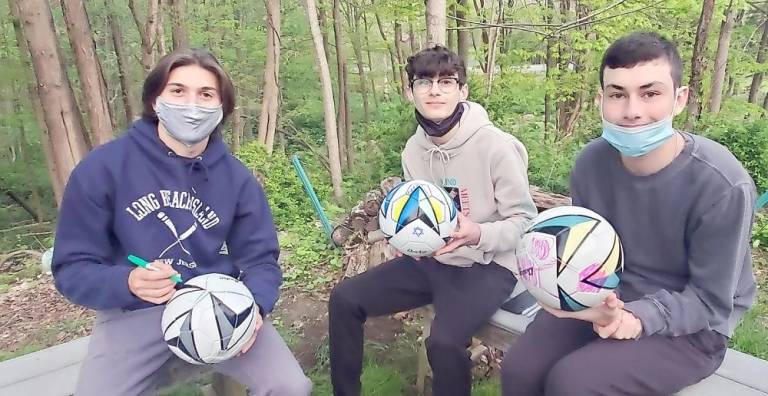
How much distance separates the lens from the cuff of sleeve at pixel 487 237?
2777 millimetres

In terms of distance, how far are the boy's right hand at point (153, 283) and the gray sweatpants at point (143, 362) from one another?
204mm

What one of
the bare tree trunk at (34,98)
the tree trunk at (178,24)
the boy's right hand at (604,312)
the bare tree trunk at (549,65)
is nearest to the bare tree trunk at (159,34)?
the tree trunk at (178,24)

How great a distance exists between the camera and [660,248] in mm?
2248

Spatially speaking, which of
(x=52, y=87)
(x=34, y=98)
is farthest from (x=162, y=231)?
(x=34, y=98)

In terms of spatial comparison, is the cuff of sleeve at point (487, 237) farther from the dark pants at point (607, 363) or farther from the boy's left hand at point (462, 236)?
the dark pants at point (607, 363)

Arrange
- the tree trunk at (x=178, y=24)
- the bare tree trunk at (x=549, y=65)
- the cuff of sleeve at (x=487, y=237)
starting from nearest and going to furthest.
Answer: the cuff of sleeve at (x=487, y=237) < the bare tree trunk at (x=549, y=65) < the tree trunk at (x=178, y=24)

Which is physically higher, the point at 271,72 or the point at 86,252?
the point at 271,72

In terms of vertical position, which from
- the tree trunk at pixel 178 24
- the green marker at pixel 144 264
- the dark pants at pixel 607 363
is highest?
the tree trunk at pixel 178 24

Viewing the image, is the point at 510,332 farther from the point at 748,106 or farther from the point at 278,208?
the point at 748,106

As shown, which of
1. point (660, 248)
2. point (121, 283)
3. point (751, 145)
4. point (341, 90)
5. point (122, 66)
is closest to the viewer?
point (660, 248)

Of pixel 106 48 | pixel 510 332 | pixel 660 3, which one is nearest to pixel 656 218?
pixel 510 332

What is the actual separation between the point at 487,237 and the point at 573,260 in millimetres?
771

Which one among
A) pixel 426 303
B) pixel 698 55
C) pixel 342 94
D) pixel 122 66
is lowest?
pixel 426 303

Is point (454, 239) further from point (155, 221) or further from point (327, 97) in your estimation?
point (327, 97)
